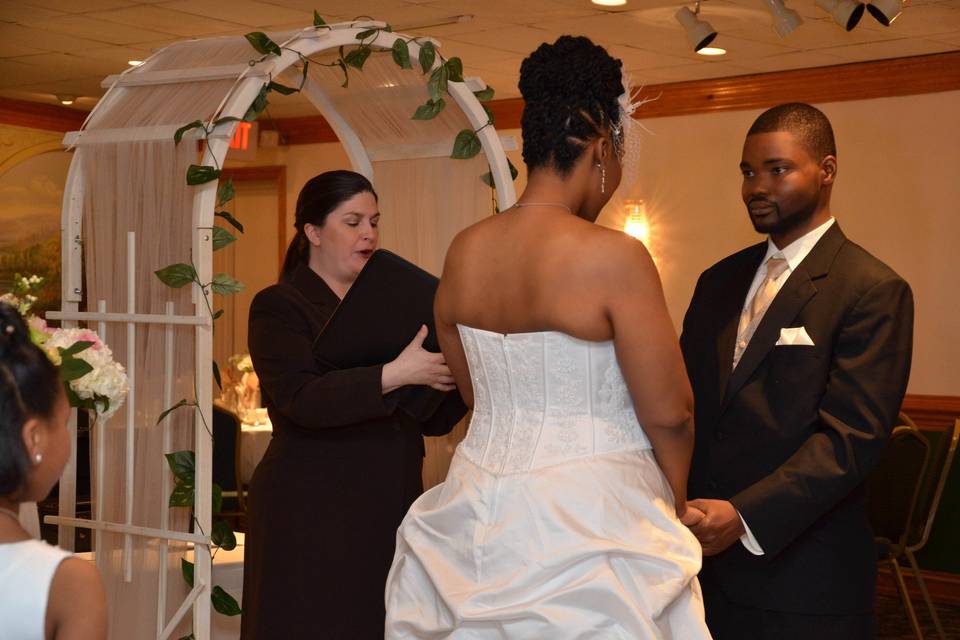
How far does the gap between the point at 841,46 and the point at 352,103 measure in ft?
13.2

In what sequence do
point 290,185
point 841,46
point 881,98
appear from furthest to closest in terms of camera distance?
point 290,185, point 881,98, point 841,46

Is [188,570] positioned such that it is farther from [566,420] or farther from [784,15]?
[784,15]

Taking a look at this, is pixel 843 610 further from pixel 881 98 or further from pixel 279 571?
pixel 881 98

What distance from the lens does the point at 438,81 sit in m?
3.75

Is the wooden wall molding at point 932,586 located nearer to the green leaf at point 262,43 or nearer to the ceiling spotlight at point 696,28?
the ceiling spotlight at point 696,28

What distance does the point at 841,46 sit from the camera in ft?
23.8

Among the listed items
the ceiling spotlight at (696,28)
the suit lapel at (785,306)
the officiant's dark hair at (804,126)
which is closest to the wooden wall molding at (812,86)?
the ceiling spotlight at (696,28)

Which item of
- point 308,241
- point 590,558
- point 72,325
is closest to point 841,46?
point 308,241

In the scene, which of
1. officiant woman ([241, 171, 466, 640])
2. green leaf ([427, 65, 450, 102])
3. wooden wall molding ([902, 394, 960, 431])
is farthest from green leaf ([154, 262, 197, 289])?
wooden wall molding ([902, 394, 960, 431])

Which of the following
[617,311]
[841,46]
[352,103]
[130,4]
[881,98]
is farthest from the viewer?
[881,98]

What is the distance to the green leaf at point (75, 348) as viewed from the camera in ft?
8.32

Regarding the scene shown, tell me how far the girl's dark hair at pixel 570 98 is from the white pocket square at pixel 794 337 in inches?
27.4

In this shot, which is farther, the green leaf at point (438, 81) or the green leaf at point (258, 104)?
the green leaf at point (438, 81)

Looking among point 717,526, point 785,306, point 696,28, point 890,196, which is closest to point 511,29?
point 696,28
